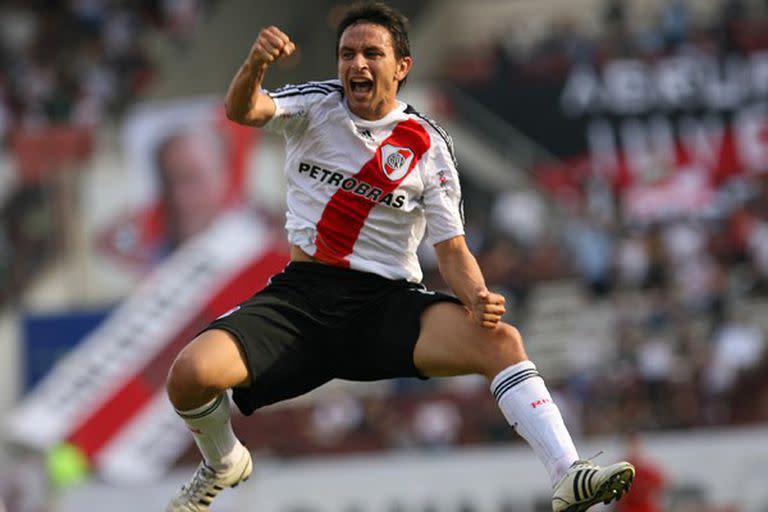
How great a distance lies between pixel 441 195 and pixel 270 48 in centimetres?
99

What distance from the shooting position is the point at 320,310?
6.24m

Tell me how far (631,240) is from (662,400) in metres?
3.08

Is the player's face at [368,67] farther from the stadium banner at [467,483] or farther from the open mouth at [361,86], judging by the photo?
the stadium banner at [467,483]

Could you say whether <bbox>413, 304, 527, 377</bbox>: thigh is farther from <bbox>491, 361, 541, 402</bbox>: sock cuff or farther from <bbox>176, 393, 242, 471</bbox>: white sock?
<bbox>176, 393, 242, 471</bbox>: white sock

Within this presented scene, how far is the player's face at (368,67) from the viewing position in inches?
240

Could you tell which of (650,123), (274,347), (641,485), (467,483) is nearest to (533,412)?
(274,347)

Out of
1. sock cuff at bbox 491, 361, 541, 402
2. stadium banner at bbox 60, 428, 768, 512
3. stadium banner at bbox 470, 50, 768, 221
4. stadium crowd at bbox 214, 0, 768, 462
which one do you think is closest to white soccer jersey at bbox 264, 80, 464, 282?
sock cuff at bbox 491, 361, 541, 402

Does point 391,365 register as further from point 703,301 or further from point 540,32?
point 540,32

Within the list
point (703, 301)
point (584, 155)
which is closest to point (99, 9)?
point (584, 155)

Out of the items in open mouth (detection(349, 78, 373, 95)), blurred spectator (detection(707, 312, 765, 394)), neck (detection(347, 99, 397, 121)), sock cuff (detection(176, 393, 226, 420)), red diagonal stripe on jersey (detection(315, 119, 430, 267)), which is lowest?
blurred spectator (detection(707, 312, 765, 394))

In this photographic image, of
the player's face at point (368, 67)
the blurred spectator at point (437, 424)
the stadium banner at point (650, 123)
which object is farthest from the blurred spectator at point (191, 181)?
the player's face at point (368, 67)

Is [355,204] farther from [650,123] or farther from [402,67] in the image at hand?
[650,123]

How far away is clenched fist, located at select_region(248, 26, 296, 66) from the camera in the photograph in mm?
5715

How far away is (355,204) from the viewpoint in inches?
247
